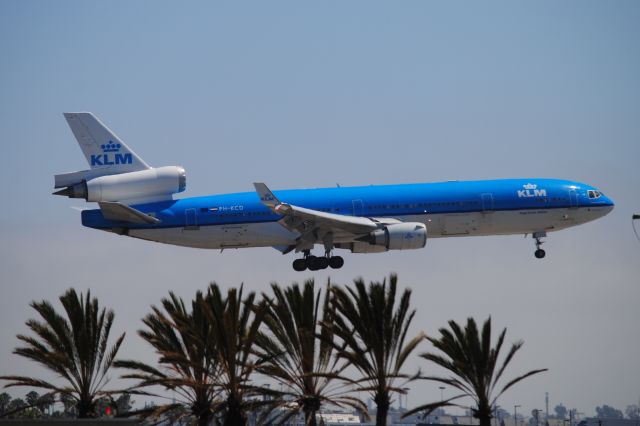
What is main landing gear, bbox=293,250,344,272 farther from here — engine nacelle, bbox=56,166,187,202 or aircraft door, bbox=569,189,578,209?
aircraft door, bbox=569,189,578,209

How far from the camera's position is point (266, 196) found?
208 feet

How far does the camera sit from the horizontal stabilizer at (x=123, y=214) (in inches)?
2589

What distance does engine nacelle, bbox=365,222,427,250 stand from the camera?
65.5 metres

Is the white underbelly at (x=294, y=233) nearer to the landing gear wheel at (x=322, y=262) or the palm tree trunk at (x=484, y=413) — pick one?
the landing gear wheel at (x=322, y=262)

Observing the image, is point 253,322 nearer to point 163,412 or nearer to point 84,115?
point 163,412

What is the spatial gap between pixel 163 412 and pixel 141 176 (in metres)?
26.7

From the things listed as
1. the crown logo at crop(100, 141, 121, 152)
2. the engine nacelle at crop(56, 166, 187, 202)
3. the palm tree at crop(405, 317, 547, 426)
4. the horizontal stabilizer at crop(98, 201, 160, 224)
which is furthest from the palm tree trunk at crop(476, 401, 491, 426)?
the crown logo at crop(100, 141, 121, 152)

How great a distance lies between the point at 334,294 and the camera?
1845 inches

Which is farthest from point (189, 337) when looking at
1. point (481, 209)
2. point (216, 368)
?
point (481, 209)

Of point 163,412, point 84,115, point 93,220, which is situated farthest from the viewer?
point 84,115

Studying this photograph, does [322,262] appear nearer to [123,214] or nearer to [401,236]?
[401,236]

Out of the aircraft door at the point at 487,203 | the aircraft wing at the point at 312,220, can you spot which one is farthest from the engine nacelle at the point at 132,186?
the aircraft door at the point at 487,203

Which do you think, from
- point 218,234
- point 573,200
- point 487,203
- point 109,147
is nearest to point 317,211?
point 218,234

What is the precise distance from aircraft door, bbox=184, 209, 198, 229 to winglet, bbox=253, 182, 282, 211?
6.35m
